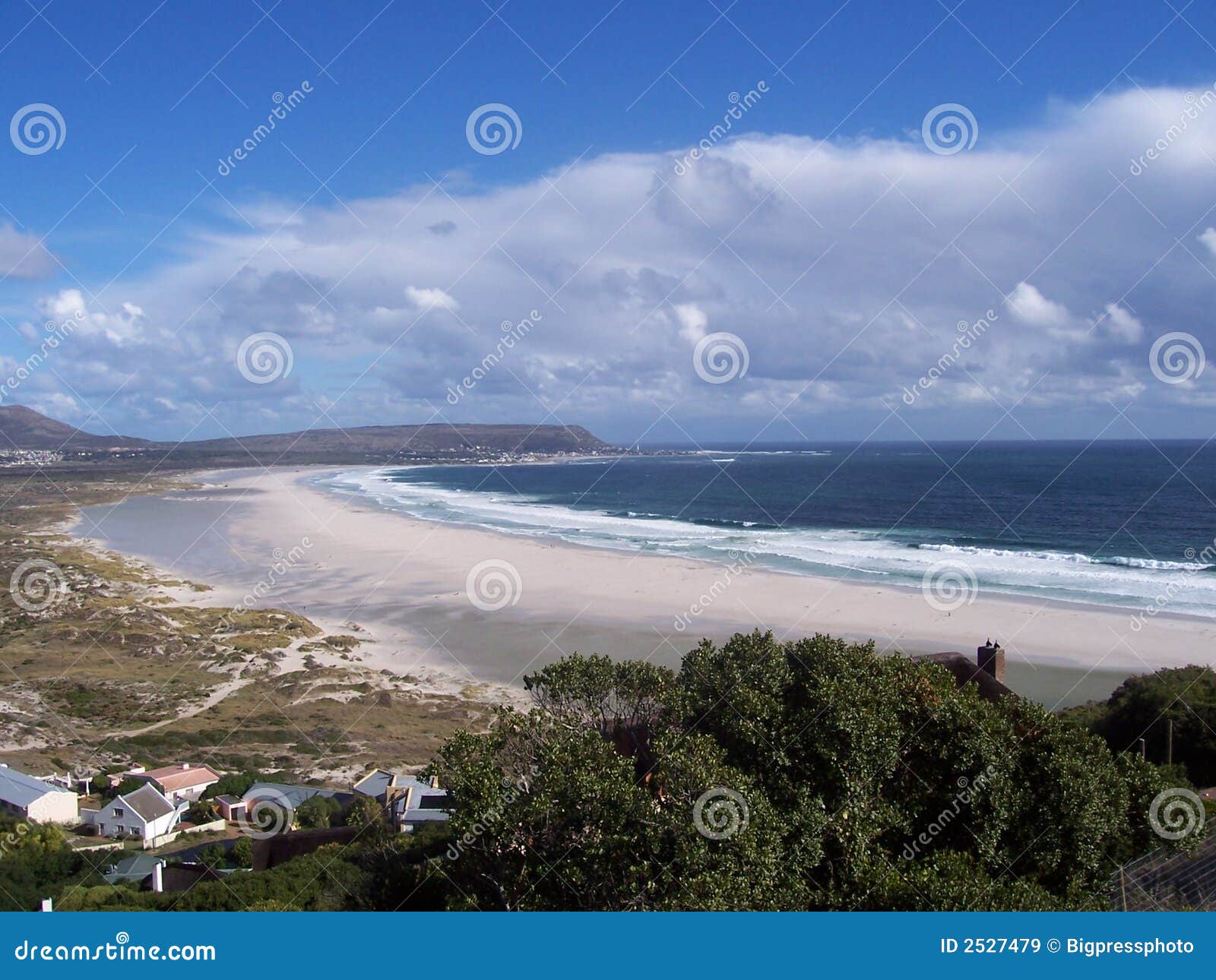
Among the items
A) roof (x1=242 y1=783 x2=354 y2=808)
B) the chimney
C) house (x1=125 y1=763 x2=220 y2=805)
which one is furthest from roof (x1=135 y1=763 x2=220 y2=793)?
the chimney

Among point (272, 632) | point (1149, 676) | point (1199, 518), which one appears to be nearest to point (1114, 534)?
point (1199, 518)

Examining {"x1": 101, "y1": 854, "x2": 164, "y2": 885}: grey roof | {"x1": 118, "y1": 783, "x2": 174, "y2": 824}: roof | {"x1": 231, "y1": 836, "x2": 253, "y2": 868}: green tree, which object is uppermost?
{"x1": 118, "y1": 783, "x2": 174, "y2": 824}: roof

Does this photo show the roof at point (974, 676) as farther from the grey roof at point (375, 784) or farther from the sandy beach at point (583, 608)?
the grey roof at point (375, 784)

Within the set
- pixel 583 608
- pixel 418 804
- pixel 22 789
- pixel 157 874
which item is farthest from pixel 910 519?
pixel 157 874

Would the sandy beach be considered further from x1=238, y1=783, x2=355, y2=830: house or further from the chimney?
x1=238, y1=783, x2=355, y2=830: house

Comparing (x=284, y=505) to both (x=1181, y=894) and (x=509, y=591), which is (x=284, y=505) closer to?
(x=509, y=591)
